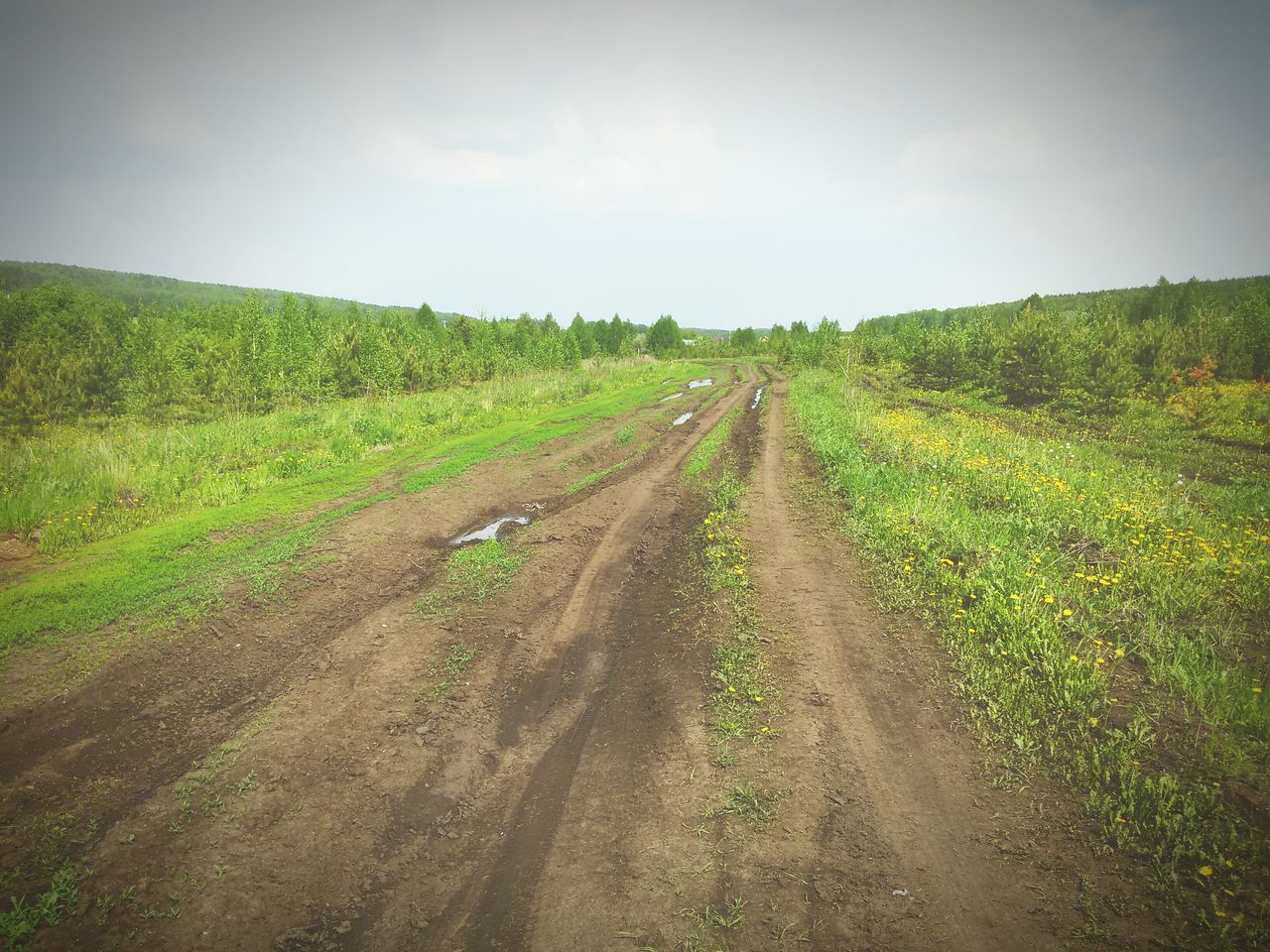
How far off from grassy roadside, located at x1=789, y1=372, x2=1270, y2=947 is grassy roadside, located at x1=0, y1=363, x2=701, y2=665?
37.2 feet

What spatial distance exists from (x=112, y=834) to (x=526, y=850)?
11.5ft

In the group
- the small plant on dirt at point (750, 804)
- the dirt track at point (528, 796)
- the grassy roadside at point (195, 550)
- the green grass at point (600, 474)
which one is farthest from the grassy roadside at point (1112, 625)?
the grassy roadside at point (195, 550)

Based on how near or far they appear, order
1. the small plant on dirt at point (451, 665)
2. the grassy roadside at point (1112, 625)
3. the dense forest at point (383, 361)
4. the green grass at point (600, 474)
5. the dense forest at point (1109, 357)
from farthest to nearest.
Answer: the dense forest at point (1109, 357) < the dense forest at point (383, 361) < the green grass at point (600, 474) < the small plant on dirt at point (451, 665) < the grassy roadside at point (1112, 625)

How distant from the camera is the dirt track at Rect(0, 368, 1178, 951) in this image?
3.68 metres

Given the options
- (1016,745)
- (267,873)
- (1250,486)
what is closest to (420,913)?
(267,873)

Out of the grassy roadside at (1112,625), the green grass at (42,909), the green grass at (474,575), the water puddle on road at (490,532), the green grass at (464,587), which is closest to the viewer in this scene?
the green grass at (42,909)

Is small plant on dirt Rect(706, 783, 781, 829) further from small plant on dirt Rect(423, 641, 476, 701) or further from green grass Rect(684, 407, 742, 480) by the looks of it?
green grass Rect(684, 407, 742, 480)

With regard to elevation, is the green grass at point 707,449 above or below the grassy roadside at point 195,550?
above

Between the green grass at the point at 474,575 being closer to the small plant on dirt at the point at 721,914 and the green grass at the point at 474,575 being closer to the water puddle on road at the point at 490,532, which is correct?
the water puddle on road at the point at 490,532

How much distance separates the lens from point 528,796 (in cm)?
482

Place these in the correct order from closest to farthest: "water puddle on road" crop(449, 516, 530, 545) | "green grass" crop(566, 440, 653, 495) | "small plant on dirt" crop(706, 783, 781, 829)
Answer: "small plant on dirt" crop(706, 783, 781, 829) → "water puddle on road" crop(449, 516, 530, 545) → "green grass" crop(566, 440, 653, 495)

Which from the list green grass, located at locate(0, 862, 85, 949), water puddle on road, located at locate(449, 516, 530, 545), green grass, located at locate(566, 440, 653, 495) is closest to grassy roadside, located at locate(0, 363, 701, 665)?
water puddle on road, located at locate(449, 516, 530, 545)

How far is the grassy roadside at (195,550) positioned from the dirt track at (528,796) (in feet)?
4.60

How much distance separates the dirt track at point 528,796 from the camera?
368 cm
